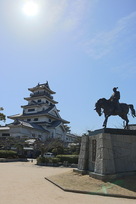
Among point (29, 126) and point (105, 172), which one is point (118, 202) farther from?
point (29, 126)

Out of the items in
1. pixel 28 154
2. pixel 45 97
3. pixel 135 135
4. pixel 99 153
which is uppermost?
pixel 45 97

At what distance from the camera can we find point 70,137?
206 feet

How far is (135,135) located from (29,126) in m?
36.2

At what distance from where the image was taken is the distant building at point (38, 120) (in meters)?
45.1

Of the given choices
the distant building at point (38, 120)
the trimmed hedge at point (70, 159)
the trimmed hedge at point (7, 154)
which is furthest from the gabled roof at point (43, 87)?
the trimmed hedge at point (70, 159)

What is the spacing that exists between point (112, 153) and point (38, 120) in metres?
44.5

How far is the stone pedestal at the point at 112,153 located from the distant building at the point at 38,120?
3444cm

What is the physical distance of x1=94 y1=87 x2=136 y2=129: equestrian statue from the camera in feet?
40.5

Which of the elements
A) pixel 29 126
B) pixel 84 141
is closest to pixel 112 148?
pixel 84 141

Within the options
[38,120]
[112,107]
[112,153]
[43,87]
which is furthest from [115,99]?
[43,87]

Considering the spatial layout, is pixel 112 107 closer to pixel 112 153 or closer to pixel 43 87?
pixel 112 153

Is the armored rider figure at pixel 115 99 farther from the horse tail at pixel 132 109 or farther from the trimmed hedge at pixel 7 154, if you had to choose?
the trimmed hedge at pixel 7 154

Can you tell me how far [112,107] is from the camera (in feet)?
40.4

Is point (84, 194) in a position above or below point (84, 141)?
below
